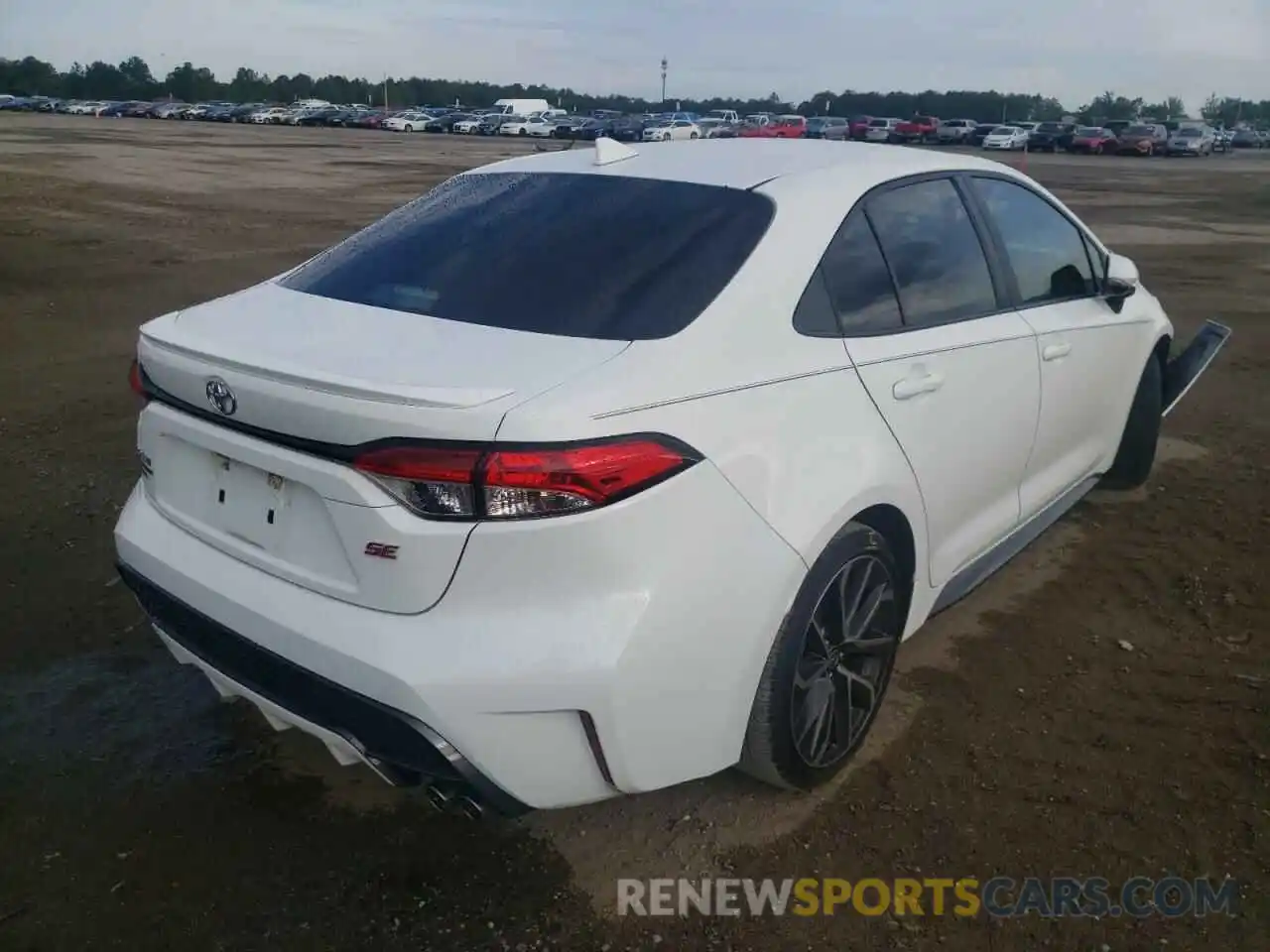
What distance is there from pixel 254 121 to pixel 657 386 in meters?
74.5

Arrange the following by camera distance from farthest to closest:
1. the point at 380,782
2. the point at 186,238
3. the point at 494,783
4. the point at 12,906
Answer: the point at 186,238 < the point at 380,782 < the point at 12,906 < the point at 494,783

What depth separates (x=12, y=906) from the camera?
2561 mm

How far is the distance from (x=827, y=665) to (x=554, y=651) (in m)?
0.95

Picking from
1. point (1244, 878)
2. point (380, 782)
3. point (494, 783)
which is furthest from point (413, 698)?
point (1244, 878)

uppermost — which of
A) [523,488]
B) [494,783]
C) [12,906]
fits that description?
[523,488]

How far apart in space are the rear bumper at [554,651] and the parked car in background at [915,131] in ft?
175

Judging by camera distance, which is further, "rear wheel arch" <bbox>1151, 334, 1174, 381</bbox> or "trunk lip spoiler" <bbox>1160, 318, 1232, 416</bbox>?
"trunk lip spoiler" <bbox>1160, 318, 1232, 416</bbox>

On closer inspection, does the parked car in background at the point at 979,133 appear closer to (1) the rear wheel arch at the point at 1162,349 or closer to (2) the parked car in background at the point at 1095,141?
(2) the parked car in background at the point at 1095,141

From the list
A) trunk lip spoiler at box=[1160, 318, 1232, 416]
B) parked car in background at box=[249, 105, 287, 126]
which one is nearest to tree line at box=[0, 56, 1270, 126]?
parked car in background at box=[249, 105, 287, 126]

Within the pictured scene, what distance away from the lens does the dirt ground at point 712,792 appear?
2543 millimetres

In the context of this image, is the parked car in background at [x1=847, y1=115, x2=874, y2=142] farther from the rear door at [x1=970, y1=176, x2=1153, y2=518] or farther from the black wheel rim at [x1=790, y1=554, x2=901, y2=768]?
the black wheel rim at [x1=790, y1=554, x2=901, y2=768]

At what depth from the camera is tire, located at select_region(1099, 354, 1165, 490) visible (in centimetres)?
494

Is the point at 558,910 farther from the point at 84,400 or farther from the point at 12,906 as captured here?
the point at 84,400

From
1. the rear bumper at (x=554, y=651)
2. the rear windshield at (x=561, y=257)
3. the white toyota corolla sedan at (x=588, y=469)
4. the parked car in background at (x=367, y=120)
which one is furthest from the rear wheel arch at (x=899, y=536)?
the parked car in background at (x=367, y=120)
